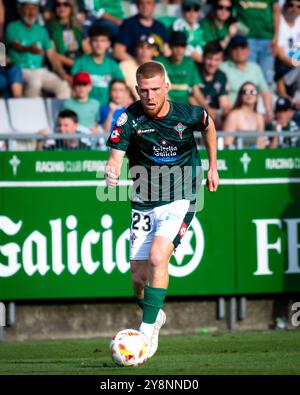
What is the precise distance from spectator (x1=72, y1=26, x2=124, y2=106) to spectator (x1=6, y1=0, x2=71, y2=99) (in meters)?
0.35

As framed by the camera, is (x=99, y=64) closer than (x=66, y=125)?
No

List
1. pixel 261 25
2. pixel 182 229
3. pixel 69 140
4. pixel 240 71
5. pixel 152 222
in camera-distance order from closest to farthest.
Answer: pixel 182 229, pixel 152 222, pixel 69 140, pixel 240 71, pixel 261 25

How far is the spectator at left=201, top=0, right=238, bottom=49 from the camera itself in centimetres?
1664

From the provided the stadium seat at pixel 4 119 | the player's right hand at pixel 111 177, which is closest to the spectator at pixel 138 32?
the stadium seat at pixel 4 119

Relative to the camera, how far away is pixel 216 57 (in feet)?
51.9

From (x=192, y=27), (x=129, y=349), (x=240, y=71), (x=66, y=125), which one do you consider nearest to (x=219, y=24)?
(x=192, y=27)

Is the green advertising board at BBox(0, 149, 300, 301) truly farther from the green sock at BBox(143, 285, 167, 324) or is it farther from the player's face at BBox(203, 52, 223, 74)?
the green sock at BBox(143, 285, 167, 324)

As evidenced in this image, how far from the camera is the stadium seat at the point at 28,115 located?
47.8 feet

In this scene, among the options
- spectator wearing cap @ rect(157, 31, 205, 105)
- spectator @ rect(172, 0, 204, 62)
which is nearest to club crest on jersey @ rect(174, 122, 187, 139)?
spectator wearing cap @ rect(157, 31, 205, 105)

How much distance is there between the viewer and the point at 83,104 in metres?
14.5

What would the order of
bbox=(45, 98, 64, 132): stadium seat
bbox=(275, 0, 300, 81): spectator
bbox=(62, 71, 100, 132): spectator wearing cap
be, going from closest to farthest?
bbox=(62, 71, 100, 132): spectator wearing cap → bbox=(45, 98, 64, 132): stadium seat → bbox=(275, 0, 300, 81): spectator

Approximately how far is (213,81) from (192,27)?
1226 mm

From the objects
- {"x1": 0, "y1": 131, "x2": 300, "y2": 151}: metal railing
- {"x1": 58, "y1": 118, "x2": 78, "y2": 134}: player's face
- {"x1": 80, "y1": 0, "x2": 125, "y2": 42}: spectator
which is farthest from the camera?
{"x1": 80, "y1": 0, "x2": 125, "y2": 42}: spectator

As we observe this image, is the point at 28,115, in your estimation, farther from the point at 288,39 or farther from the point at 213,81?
the point at 288,39
